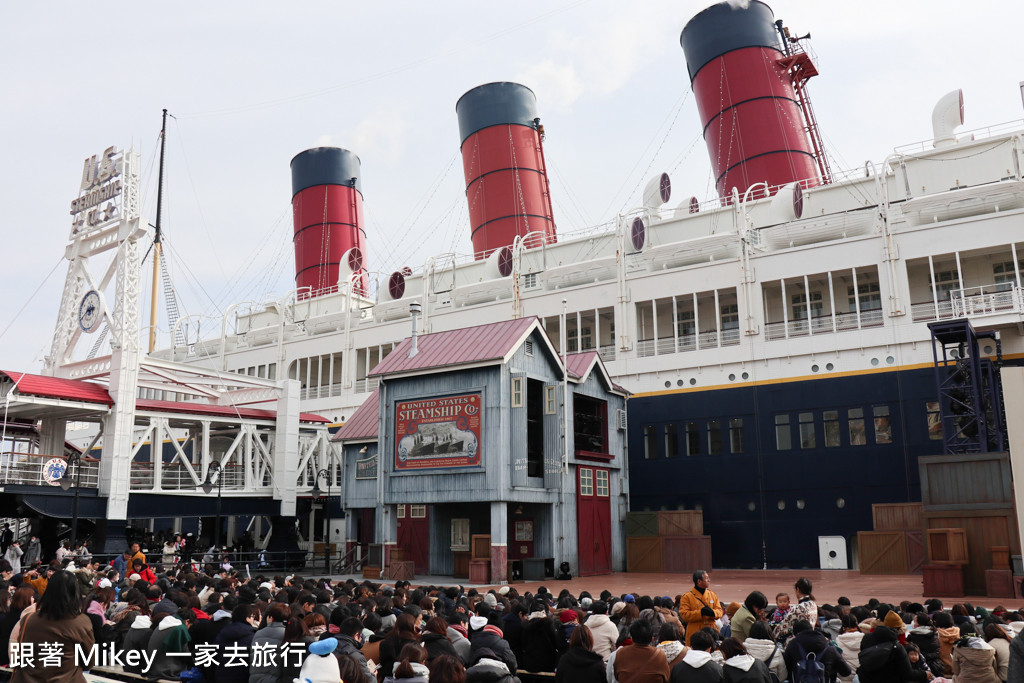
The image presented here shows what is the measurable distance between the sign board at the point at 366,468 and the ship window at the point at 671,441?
10917 mm

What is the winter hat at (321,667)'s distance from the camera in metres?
5.81

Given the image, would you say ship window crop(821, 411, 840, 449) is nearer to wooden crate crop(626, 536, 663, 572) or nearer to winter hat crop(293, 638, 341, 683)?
wooden crate crop(626, 536, 663, 572)

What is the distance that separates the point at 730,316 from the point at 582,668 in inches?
1065

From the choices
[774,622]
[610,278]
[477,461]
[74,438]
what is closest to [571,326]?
[610,278]

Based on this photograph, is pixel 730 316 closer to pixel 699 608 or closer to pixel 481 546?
pixel 481 546

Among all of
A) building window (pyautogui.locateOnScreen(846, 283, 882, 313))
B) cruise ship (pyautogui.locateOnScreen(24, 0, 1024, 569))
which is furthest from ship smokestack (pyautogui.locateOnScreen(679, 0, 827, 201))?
building window (pyautogui.locateOnScreen(846, 283, 882, 313))

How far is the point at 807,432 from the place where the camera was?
28.1 m

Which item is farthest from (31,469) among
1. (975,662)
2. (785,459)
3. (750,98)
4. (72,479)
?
(750,98)

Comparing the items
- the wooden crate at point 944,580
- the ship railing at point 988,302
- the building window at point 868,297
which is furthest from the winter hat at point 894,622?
the building window at point 868,297

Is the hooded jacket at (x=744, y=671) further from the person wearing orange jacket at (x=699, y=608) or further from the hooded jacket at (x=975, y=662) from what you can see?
the person wearing orange jacket at (x=699, y=608)

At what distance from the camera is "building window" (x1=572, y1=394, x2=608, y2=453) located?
88.5 ft

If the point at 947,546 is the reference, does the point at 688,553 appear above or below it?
below

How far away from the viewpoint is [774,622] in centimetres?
958

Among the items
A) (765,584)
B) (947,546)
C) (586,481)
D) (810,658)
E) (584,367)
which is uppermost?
(584,367)
